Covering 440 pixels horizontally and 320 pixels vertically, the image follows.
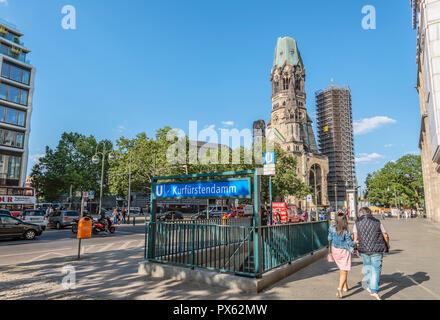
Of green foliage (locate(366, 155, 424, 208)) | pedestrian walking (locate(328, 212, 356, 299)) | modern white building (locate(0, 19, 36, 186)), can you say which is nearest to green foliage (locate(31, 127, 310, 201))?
modern white building (locate(0, 19, 36, 186))

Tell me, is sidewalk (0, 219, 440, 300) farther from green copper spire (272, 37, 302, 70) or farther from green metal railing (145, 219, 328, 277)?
green copper spire (272, 37, 302, 70)

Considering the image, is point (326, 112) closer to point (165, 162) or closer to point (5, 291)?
point (165, 162)

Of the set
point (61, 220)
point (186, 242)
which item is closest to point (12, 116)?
point (61, 220)

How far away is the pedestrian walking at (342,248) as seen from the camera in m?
5.46

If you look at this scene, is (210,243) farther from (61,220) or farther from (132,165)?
(132,165)

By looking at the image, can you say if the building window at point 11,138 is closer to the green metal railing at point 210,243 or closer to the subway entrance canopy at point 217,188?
the green metal railing at point 210,243

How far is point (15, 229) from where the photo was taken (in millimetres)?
15188

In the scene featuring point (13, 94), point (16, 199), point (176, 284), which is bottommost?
point (176, 284)

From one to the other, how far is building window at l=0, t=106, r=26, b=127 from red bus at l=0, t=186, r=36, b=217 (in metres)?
19.2

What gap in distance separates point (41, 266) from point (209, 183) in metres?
6.24

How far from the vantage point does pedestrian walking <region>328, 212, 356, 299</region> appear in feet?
17.9

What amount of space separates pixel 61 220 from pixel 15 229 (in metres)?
8.47

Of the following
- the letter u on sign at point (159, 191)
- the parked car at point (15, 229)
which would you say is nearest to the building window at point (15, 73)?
the parked car at point (15, 229)
